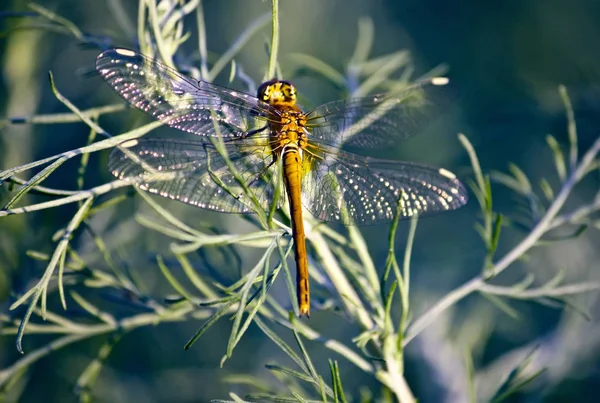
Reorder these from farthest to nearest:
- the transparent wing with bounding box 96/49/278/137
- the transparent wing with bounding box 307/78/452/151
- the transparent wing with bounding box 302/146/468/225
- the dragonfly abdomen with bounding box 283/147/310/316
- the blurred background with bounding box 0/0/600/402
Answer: the blurred background with bounding box 0/0/600/402, the transparent wing with bounding box 307/78/452/151, the transparent wing with bounding box 302/146/468/225, the transparent wing with bounding box 96/49/278/137, the dragonfly abdomen with bounding box 283/147/310/316

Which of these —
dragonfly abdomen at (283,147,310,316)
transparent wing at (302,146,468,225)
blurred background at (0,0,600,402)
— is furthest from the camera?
blurred background at (0,0,600,402)

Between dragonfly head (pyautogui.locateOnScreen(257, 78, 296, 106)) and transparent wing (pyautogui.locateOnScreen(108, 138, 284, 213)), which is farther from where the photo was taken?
dragonfly head (pyautogui.locateOnScreen(257, 78, 296, 106))

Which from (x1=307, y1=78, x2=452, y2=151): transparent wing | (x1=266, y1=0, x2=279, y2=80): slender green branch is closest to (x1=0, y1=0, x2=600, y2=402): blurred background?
(x1=307, y1=78, x2=452, y2=151): transparent wing

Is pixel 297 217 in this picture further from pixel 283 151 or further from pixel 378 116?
pixel 378 116

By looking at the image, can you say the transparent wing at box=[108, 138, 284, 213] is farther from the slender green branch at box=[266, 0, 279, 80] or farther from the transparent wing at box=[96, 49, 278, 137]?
the slender green branch at box=[266, 0, 279, 80]

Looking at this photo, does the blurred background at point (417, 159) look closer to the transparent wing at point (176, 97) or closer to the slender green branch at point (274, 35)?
the transparent wing at point (176, 97)

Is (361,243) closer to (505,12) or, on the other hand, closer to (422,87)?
(422,87)

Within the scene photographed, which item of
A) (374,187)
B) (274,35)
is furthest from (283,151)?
(274,35)

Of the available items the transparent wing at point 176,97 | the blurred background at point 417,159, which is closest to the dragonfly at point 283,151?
the transparent wing at point 176,97
